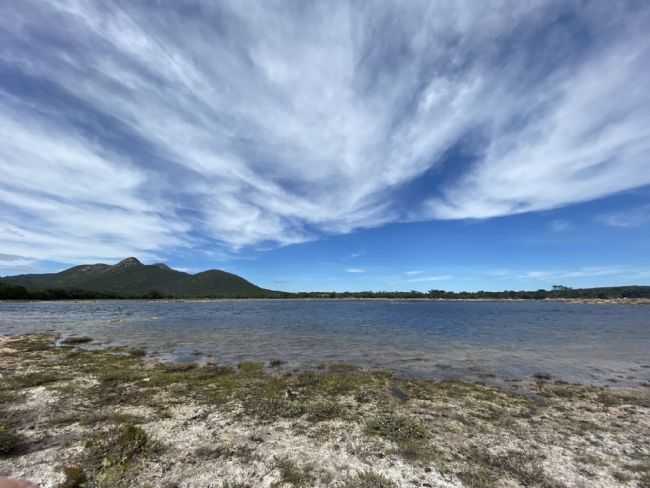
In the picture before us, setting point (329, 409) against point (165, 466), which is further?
point (329, 409)

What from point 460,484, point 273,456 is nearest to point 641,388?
point 460,484

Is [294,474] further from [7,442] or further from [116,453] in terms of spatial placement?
[7,442]

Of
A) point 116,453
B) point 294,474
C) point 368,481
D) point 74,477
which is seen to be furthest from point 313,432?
point 74,477


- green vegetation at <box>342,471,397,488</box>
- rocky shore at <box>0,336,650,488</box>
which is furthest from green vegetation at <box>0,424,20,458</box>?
green vegetation at <box>342,471,397,488</box>

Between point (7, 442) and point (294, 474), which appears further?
point (7, 442)

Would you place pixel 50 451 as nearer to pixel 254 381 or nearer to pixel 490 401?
pixel 254 381

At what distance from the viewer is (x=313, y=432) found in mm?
8695

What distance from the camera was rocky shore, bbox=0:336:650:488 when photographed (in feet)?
21.5

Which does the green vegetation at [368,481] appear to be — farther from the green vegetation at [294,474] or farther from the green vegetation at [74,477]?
the green vegetation at [74,477]

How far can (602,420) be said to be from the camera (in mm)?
10227

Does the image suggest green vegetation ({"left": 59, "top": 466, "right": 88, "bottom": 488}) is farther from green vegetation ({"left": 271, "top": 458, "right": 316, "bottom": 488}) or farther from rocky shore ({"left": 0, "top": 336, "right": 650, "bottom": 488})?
green vegetation ({"left": 271, "top": 458, "right": 316, "bottom": 488})

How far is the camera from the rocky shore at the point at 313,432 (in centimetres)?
656

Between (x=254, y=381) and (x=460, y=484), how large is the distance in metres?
10.4

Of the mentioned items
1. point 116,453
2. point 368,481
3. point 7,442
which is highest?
point 7,442
